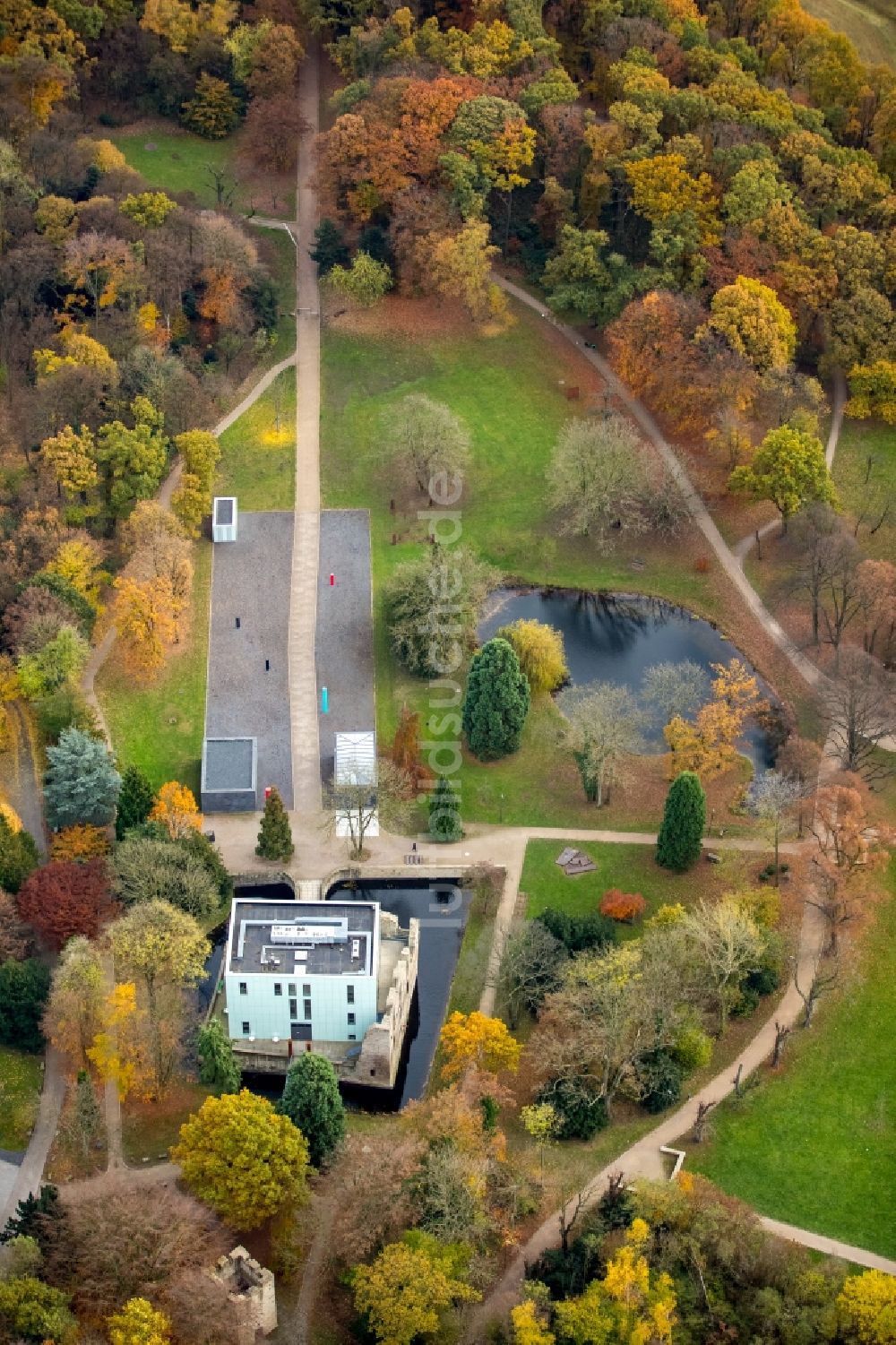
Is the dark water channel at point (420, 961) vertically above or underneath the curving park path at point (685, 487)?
underneath

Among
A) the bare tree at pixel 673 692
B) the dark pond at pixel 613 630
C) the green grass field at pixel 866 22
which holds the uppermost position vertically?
the green grass field at pixel 866 22

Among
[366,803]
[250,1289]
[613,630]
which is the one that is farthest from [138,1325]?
[613,630]

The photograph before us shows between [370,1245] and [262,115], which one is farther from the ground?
[262,115]

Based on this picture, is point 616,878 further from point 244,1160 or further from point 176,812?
point 244,1160

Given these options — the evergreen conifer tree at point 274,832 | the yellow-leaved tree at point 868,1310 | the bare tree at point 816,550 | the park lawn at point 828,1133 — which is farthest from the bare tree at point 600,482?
the yellow-leaved tree at point 868,1310

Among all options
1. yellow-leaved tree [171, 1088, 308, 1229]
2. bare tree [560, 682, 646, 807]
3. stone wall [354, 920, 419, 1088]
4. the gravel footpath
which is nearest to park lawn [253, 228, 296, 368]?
the gravel footpath

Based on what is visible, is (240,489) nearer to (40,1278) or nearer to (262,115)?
(262,115)

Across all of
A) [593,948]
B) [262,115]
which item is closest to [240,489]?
[262,115]

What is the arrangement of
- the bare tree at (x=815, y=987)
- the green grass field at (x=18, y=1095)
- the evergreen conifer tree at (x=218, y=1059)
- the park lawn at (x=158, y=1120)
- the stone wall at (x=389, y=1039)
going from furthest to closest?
1. the bare tree at (x=815, y=987)
2. the stone wall at (x=389, y=1039)
3. the evergreen conifer tree at (x=218, y=1059)
4. the green grass field at (x=18, y=1095)
5. the park lawn at (x=158, y=1120)

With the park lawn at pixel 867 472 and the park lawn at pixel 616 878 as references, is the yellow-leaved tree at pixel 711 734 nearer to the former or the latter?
the park lawn at pixel 616 878
